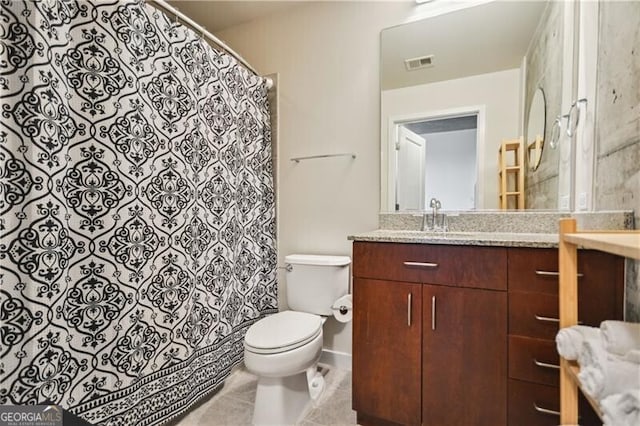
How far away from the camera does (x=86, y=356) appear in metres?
1.11

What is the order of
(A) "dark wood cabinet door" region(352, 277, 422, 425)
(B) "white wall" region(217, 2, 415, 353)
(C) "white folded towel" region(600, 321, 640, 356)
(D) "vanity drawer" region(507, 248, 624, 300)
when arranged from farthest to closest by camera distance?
1. (B) "white wall" region(217, 2, 415, 353)
2. (A) "dark wood cabinet door" region(352, 277, 422, 425)
3. (D) "vanity drawer" region(507, 248, 624, 300)
4. (C) "white folded towel" region(600, 321, 640, 356)

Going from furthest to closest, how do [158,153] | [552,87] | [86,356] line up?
[552,87] < [158,153] < [86,356]

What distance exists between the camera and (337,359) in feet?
6.56

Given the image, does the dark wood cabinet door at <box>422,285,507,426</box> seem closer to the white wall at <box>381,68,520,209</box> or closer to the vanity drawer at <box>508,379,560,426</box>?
the vanity drawer at <box>508,379,560,426</box>

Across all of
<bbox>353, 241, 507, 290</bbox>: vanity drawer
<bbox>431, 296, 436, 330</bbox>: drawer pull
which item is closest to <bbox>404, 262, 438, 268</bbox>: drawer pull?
<bbox>353, 241, 507, 290</bbox>: vanity drawer

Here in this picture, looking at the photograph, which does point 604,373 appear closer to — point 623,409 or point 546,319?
point 623,409

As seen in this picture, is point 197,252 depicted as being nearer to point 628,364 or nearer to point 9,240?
point 9,240

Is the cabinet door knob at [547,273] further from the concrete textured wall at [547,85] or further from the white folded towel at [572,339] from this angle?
the concrete textured wall at [547,85]

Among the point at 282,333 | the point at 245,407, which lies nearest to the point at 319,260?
the point at 282,333

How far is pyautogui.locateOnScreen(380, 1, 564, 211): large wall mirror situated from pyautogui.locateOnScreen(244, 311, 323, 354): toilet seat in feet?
2.72

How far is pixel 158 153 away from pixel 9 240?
1.98 ft

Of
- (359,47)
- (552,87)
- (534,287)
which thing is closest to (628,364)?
(534,287)

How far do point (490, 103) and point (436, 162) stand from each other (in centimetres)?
40

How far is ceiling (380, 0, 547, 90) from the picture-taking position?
1566 mm
